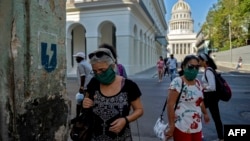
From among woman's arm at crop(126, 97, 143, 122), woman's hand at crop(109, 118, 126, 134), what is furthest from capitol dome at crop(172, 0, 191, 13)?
woman's hand at crop(109, 118, 126, 134)

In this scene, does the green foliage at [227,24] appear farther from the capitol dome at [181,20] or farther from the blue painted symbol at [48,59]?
the capitol dome at [181,20]

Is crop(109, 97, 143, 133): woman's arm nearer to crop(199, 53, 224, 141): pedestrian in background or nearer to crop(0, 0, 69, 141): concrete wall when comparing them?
crop(0, 0, 69, 141): concrete wall

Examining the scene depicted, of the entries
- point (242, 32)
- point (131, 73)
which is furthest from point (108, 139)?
point (242, 32)

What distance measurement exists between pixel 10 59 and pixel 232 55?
152 ft

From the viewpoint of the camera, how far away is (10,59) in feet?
9.67

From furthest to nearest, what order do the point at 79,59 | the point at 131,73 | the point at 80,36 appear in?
the point at 80,36 → the point at 131,73 → the point at 79,59

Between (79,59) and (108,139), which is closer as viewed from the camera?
(108,139)

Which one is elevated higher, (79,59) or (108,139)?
(79,59)

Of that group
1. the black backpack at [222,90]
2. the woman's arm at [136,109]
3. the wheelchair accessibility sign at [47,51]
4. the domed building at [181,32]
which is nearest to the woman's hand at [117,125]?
the woman's arm at [136,109]

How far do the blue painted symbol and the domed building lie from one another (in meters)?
121

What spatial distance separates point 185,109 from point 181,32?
127637mm

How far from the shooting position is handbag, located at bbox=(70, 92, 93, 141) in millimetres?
2270

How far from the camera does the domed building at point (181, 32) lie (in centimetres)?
12375

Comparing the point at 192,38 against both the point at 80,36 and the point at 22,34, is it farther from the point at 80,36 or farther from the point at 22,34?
the point at 22,34
